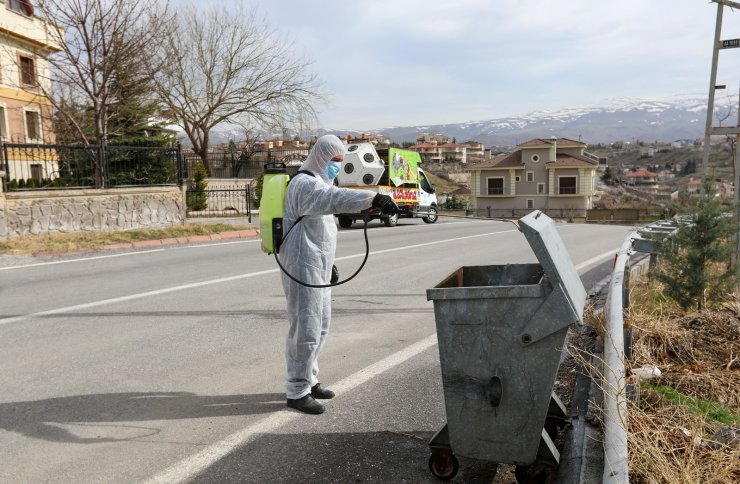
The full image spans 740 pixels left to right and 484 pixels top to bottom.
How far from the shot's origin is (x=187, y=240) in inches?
557

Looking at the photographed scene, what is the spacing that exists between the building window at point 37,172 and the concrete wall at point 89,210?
4.89ft

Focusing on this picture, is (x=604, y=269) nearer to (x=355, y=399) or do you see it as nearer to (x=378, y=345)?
(x=378, y=345)

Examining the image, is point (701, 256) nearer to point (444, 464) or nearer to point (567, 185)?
point (444, 464)

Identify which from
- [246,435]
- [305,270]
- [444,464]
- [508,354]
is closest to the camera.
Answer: [508,354]

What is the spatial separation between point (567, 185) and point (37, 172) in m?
64.5

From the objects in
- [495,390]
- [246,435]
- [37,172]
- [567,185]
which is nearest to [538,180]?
[567,185]

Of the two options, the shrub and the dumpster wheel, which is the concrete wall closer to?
the shrub

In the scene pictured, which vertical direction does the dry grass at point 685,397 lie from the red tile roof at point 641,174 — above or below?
below

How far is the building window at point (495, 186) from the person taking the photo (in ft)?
246

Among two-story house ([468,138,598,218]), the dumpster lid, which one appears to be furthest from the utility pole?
two-story house ([468,138,598,218])

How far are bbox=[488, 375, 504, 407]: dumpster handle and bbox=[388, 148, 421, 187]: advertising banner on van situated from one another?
726 inches

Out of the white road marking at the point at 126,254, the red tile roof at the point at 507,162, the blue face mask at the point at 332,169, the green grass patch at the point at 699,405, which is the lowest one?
the green grass patch at the point at 699,405

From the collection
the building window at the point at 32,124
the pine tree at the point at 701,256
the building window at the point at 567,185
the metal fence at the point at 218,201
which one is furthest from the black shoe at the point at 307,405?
the building window at the point at 567,185

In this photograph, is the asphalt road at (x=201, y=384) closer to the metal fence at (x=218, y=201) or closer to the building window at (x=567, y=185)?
the metal fence at (x=218, y=201)
